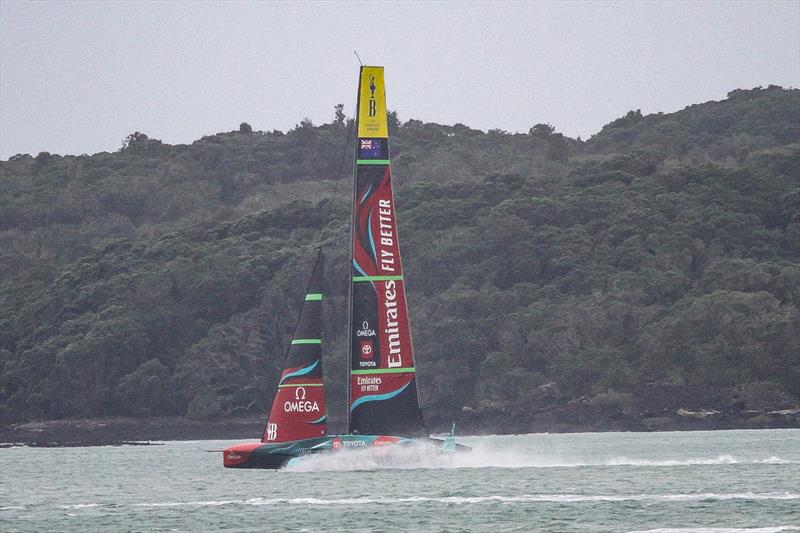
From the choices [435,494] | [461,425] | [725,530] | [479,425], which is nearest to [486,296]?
[461,425]

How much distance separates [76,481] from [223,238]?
78.6 meters

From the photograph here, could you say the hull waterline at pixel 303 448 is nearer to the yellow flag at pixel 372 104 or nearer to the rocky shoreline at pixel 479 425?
the yellow flag at pixel 372 104

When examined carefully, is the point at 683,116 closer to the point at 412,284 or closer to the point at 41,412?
the point at 412,284

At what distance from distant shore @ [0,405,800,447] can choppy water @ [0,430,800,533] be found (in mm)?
31197

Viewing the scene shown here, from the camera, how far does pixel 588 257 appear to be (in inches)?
4400

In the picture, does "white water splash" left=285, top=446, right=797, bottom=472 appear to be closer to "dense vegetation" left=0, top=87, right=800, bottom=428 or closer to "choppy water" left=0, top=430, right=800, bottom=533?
"choppy water" left=0, top=430, right=800, bottom=533

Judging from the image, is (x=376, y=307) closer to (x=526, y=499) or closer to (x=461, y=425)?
(x=526, y=499)

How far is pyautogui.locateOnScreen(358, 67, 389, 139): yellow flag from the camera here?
40.1 meters

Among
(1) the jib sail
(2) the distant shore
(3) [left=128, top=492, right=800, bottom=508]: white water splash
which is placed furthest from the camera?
(2) the distant shore

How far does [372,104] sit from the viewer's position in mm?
40531

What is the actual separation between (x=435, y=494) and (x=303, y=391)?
6.11m

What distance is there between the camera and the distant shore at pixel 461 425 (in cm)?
8919

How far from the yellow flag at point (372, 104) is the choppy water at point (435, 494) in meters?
8.62

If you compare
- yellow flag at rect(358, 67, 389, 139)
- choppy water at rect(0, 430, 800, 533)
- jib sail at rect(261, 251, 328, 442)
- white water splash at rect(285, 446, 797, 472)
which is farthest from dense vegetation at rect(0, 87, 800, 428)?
yellow flag at rect(358, 67, 389, 139)
